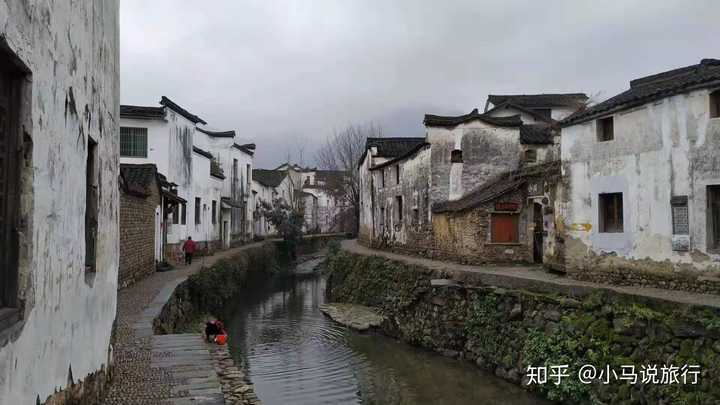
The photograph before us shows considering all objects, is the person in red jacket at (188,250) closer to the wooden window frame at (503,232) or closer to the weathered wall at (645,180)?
the wooden window frame at (503,232)

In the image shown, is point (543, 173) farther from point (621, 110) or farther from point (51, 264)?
point (51, 264)

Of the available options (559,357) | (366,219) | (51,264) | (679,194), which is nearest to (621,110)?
(679,194)

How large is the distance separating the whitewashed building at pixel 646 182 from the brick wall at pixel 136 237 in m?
11.4

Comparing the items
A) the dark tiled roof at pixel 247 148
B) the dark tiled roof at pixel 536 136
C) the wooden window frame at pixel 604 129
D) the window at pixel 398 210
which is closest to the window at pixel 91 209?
the wooden window frame at pixel 604 129

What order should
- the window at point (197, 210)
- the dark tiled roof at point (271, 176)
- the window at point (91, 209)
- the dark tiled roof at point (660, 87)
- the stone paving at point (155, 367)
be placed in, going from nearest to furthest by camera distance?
1. the window at point (91, 209)
2. the stone paving at point (155, 367)
3. the dark tiled roof at point (660, 87)
4. the window at point (197, 210)
5. the dark tiled roof at point (271, 176)

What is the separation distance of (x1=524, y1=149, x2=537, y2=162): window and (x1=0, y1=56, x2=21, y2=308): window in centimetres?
1910

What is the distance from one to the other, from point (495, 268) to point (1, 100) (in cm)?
1545

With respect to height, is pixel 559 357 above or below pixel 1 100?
below

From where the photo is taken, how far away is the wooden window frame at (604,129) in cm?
1239

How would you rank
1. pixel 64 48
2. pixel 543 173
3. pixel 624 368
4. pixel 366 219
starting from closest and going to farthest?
pixel 64 48
pixel 624 368
pixel 543 173
pixel 366 219

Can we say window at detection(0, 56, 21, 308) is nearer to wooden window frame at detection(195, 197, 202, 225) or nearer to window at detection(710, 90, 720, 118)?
window at detection(710, 90, 720, 118)

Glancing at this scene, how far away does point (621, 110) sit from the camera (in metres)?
11.9

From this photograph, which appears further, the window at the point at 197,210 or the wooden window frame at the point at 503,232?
the window at the point at 197,210

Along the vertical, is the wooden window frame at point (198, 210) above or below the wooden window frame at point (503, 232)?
above
